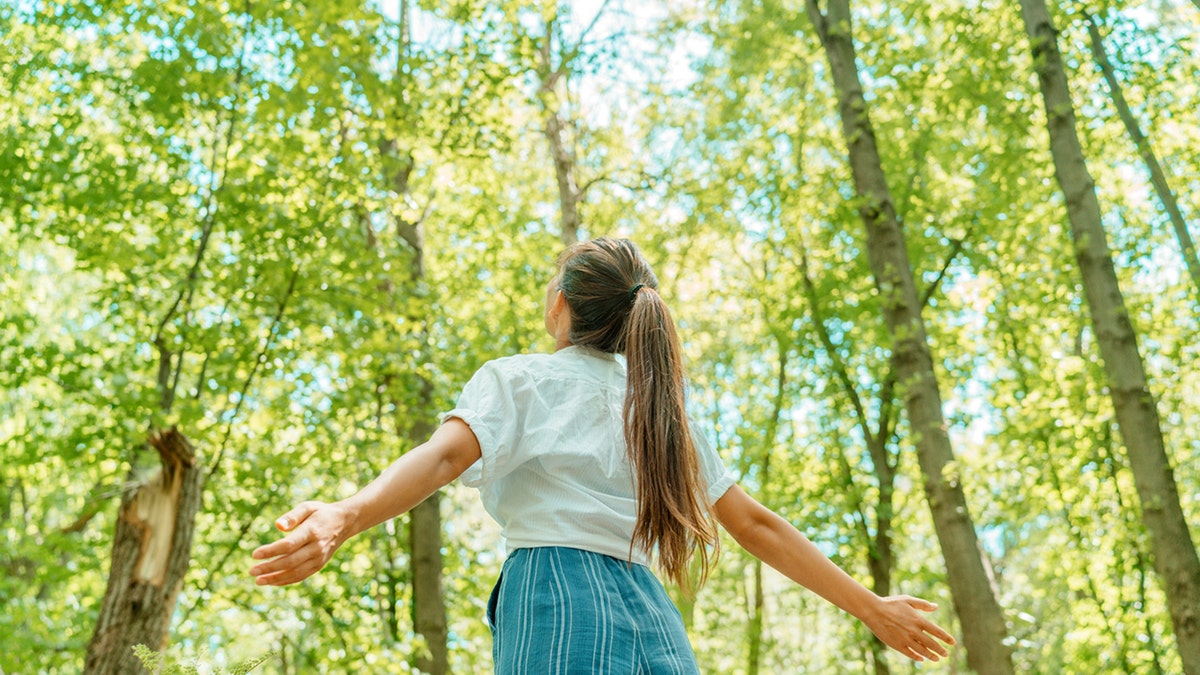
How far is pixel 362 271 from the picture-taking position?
808 centimetres

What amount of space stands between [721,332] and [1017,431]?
658 centimetres

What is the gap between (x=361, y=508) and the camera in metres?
1.74

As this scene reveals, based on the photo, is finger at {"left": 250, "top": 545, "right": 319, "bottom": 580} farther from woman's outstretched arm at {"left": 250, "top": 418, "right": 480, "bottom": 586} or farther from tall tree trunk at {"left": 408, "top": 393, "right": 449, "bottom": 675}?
tall tree trunk at {"left": 408, "top": 393, "right": 449, "bottom": 675}

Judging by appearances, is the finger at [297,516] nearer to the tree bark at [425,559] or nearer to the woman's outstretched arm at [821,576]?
the woman's outstretched arm at [821,576]

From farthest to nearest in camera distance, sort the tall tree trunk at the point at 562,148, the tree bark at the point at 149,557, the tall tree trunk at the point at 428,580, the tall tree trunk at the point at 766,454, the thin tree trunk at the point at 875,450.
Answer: the tall tree trunk at the point at 766,454 < the thin tree trunk at the point at 875,450 < the tall tree trunk at the point at 562,148 < the tall tree trunk at the point at 428,580 < the tree bark at the point at 149,557

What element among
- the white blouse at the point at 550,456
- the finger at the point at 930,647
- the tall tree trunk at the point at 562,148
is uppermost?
the tall tree trunk at the point at 562,148

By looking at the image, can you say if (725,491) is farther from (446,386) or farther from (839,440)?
(839,440)

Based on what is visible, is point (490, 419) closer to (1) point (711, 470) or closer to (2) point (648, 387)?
(2) point (648, 387)

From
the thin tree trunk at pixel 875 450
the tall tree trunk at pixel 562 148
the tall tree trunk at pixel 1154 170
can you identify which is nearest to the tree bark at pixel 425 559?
the tall tree trunk at pixel 562 148

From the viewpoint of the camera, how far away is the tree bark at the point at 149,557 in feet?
18.4

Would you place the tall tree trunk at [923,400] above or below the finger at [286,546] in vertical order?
above

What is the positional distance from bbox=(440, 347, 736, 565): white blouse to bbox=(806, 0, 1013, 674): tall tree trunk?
16.3ft

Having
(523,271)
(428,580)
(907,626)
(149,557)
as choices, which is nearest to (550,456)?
(907,626)

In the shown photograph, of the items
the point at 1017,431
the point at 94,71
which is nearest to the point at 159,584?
the point at 94,71
